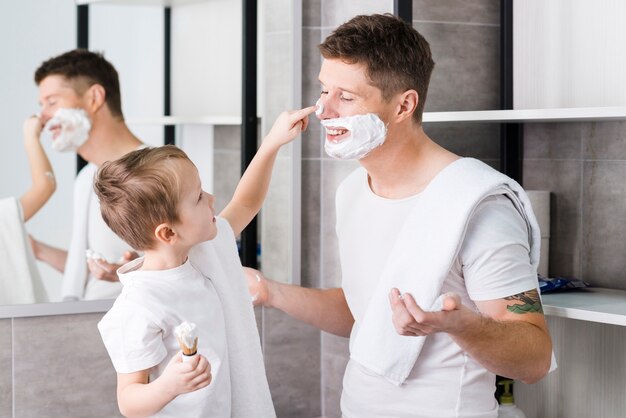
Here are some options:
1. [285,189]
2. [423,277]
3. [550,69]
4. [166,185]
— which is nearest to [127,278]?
[166,185]

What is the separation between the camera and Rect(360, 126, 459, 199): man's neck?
1.71 meters

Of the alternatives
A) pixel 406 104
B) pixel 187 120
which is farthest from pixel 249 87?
pixel 406 104

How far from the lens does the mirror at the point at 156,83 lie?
1947 mm

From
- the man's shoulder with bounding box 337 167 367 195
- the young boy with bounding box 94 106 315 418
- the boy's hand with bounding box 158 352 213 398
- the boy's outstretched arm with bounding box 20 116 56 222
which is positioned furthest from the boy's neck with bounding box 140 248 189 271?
the boy's outstretched arm with bounding box 20 116 56 222

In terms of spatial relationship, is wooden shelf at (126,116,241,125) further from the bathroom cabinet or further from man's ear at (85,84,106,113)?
the bathroom cabinet

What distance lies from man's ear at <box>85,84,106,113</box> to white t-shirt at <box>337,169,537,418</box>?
1.85 ft

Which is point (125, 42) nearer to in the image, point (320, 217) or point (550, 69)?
point (320, 217)

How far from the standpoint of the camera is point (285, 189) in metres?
2.29

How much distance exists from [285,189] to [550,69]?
0.64m

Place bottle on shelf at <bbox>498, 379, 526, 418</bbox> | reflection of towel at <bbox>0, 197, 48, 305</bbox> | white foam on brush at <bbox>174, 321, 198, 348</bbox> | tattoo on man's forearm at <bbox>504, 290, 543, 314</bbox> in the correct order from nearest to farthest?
white foam on brush at <bbox>174, 321, 198, 348</bbox> → tattoo on man's forearm at <bbox>504, 290, 543, 314</bbox> → reflection of towel at <bbox>0, 197, 48, 305</bbox> → bottle on shelf at <bbox>498, 379, 526, 418</bbox>

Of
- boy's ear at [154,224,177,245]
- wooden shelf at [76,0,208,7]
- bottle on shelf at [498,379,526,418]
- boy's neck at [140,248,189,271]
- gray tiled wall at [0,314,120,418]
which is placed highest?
wooden shelf at [76,0,208,7]

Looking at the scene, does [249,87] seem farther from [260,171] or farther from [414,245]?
[414,245]

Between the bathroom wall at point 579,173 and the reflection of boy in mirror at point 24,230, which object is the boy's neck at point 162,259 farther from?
the bathroom wall at point 579,173

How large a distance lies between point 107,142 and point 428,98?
0.67 meters
